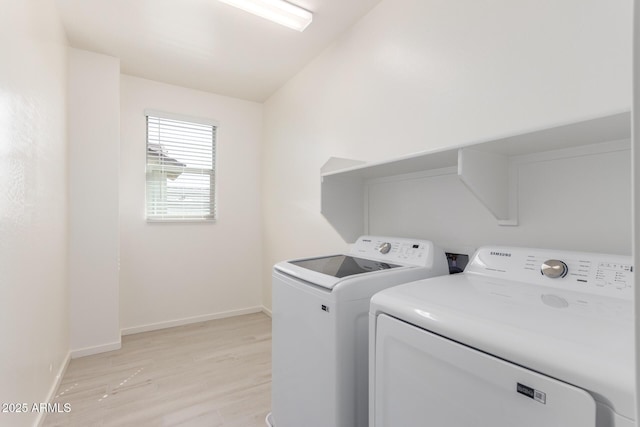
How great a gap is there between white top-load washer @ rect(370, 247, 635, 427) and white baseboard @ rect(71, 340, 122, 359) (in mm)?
2741

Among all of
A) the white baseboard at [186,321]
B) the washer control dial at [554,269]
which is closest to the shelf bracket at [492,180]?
the washer control dial at [554,269]

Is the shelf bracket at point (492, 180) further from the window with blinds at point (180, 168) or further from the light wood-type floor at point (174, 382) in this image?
the window with blinds at point (180, 168)

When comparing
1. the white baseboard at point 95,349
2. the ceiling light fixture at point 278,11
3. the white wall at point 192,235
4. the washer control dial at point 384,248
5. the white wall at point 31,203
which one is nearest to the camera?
the white wall at point 31,203

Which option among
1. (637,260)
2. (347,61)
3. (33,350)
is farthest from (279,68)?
(637,260)

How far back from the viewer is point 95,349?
8.79 feet

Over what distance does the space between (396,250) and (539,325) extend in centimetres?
94

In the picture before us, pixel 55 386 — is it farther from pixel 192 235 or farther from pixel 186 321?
pixel 192 235

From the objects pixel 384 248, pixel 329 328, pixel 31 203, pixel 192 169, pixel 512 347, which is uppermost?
pixel 192 169

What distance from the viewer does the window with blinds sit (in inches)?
128

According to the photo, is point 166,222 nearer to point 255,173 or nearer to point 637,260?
point 255,173

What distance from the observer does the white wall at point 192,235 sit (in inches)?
122

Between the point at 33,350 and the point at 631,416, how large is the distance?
2377 mm

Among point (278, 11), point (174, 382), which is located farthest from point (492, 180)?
point (174, 382)

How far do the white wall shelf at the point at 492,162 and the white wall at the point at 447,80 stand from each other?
59 mm
